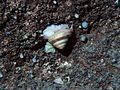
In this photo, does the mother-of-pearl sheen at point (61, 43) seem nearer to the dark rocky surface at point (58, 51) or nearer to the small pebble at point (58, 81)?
the dark rocky surface at point (58, 51)

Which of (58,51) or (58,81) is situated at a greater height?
(58,51)

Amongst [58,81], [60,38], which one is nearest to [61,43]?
[60,38]

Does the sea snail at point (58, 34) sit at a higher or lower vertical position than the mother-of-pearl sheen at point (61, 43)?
higher

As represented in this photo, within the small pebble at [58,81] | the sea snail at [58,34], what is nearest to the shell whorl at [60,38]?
the sea snail at [58,34]

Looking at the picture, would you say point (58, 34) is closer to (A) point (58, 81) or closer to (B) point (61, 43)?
(B) point (61, 43)

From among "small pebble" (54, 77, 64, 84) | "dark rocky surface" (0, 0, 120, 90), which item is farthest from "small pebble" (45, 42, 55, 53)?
"small pebble" (54, 77, 64, 84)
